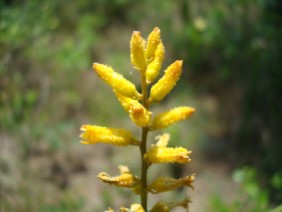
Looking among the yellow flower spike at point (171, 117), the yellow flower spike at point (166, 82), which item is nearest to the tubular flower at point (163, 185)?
the yellow flower spike at point (171, 117)

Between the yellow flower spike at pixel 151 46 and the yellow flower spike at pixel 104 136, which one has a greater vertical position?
the yellow flower spike at pixel 151 46

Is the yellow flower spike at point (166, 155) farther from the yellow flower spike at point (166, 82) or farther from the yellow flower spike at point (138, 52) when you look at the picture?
the yellow flower spike at point (138, 52)

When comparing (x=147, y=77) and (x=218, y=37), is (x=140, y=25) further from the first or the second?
(x=147, y=77)

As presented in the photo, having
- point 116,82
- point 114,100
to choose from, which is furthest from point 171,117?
point 114,100

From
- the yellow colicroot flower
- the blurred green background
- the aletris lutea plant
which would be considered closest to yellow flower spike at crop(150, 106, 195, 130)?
the aletris lutea plant

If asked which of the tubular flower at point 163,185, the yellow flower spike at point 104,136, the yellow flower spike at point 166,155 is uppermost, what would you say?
the yellow flower spike at point 104,136

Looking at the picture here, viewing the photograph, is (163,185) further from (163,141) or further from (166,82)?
(166,82)

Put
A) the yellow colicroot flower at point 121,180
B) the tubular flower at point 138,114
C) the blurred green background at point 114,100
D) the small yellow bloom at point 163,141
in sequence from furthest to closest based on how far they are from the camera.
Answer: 1. the blurred green background at point 114,100
2. the small yellow bloom at point 163,141
3. the yellow colicroot flower at point 121,180
4. the tubular flower at point 138,114
